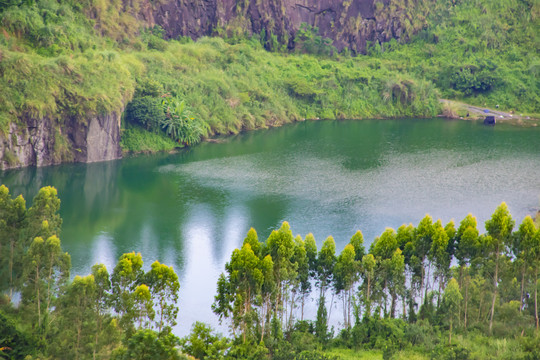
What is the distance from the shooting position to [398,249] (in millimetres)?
27734

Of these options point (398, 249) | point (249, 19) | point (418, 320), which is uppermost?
point (249, 19)

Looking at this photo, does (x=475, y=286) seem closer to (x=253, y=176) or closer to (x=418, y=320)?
(x=418, y=320)

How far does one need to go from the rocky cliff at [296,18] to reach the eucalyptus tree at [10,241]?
177 ft

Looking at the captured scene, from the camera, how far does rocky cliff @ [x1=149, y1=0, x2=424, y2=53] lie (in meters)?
82.1

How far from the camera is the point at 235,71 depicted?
74750mm

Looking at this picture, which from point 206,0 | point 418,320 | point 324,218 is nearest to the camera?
point 418,320

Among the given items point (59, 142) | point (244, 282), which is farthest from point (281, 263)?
point (59, 142)

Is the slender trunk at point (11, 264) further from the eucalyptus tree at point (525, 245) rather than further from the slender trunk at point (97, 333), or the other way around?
the eucalyptus tree at point (525, 245)

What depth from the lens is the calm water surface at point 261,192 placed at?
37031 millimetres

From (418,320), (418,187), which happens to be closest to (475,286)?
(418,320)

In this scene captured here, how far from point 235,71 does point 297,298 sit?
49642 mm

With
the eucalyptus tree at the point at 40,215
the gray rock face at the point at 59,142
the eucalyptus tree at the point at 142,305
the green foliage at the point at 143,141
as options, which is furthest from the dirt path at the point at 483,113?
the eucalyptus tree at the point at 142,305

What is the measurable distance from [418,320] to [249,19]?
6664cm

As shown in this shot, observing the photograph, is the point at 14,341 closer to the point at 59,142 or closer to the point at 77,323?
the point at 77,323
